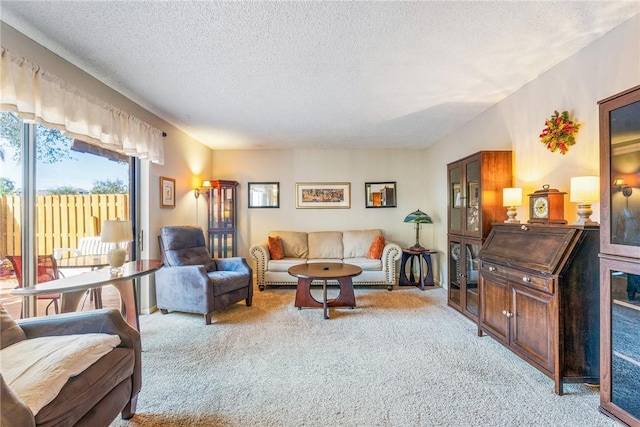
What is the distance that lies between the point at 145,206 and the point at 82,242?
2.64 ft

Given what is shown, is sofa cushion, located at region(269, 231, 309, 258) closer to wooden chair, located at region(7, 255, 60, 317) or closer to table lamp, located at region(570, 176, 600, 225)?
wooden chair, located at region(7, 255, 60, 317)

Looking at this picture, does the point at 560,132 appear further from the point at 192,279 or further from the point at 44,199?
the point at 44,199

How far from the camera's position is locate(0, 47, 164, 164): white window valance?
5.99ft

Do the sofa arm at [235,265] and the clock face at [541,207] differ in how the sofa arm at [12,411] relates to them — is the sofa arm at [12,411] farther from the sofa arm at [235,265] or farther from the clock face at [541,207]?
the clock face at [541,207]

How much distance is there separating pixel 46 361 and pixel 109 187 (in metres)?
2.28

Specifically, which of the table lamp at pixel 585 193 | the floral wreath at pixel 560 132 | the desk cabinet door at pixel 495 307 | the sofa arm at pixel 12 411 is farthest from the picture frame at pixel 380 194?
the sofa arm at pixel 12 411

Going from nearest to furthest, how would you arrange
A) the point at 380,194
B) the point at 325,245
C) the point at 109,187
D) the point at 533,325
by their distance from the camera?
the point at 533,325, the point at 109,187, the point at 325,245, the point at 380,194

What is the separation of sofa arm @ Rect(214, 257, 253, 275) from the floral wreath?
3375mm

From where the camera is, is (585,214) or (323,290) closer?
(585,214)

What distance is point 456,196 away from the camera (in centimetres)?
351

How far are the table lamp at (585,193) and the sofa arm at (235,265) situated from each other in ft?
10.8

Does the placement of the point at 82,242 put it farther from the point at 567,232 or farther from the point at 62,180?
the point at 567,232

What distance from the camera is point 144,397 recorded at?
6.23 feet

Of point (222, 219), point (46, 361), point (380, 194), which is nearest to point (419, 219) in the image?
point (380, 194)
